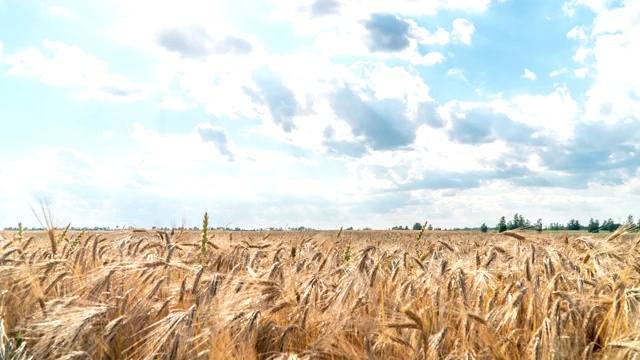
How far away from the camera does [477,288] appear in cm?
460

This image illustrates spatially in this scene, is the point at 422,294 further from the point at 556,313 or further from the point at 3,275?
the point at 3,275

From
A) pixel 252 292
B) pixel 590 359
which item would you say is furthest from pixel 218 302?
pixel 590 359

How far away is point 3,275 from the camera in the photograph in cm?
420

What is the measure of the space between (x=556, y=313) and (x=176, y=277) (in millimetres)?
3717

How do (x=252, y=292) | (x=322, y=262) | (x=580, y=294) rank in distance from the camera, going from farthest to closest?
(x=322, y=262) → (x=580, y=294) → (x=252, y=292)

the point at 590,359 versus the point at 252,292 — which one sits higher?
the point at 252,292

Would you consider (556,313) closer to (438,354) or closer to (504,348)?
(504,348)

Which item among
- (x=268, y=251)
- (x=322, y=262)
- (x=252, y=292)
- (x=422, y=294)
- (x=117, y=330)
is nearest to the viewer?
(x=117, y=330)

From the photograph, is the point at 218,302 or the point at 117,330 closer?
the point at 117,330

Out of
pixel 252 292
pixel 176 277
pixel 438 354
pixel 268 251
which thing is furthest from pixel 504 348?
pixel 268 251

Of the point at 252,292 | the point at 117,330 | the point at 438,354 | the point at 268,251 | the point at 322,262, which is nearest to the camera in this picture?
the point at 438,354

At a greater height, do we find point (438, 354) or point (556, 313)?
point (556, 313)

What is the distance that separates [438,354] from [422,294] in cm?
132

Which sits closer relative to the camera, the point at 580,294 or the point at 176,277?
the point at 580,294
